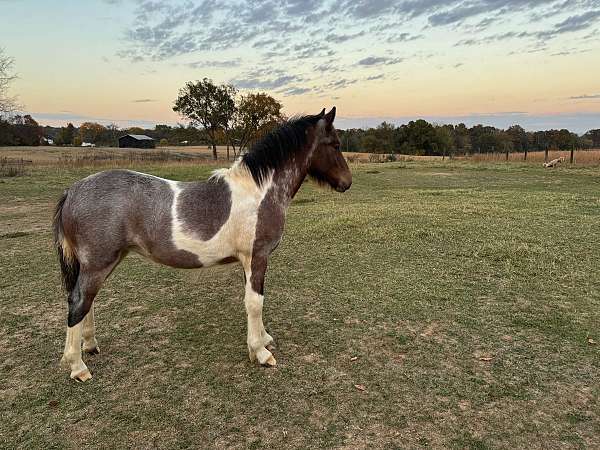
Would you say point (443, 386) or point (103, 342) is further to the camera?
point (103, 342)

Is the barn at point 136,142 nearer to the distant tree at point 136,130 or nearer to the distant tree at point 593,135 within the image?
the distant tree at point 136,130

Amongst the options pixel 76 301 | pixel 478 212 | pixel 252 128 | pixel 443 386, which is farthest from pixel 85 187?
pixel 252 128

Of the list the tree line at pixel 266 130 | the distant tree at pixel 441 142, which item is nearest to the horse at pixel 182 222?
the tree line at pixel 266 130

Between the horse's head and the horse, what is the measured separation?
30 millimetres

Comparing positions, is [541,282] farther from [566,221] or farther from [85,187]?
[85,187]

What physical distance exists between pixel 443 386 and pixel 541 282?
10.7 ft

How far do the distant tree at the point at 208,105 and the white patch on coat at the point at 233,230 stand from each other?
46937 millimetres

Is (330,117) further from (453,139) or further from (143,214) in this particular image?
(453,139)

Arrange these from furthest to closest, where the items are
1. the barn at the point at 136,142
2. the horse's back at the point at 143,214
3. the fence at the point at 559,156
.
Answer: the barn at the point at 136,142
the fence at the point at 559,156
the horse's back at the point at 143,214

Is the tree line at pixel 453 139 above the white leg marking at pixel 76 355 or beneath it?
above

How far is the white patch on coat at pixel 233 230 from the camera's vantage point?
3.52 meters

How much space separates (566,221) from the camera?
9.35 meters

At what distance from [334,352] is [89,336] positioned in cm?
237

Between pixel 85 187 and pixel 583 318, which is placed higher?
pixel 85 187
